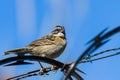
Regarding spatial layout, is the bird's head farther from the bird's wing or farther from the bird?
the bird's wing

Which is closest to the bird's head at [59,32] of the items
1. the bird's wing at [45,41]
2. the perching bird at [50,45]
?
the perching bird at [50,45]

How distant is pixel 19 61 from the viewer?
7.02 feet

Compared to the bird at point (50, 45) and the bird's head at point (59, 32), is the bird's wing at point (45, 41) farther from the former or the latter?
the bird's head at point (59, 32)

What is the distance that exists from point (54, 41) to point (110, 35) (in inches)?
268

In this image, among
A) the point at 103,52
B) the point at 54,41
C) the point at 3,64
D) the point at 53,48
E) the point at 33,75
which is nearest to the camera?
the point at 3,64

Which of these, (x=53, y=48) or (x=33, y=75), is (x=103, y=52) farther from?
(x=53, y=48)

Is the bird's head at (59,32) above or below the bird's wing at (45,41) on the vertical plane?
above

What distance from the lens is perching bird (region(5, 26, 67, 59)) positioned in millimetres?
7342

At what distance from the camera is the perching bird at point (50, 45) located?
734 cm

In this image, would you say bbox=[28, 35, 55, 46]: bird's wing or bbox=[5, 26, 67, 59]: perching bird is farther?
bbox=[28, 35, 55, 46]: bird's wing

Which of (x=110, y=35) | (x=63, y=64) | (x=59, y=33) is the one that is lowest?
(x=110, y=35)

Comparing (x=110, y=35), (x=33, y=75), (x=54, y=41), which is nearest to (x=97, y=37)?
(x=110, y=35)

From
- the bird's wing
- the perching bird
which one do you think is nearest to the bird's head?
the perching bird

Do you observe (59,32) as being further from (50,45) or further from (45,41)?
(50,45)
